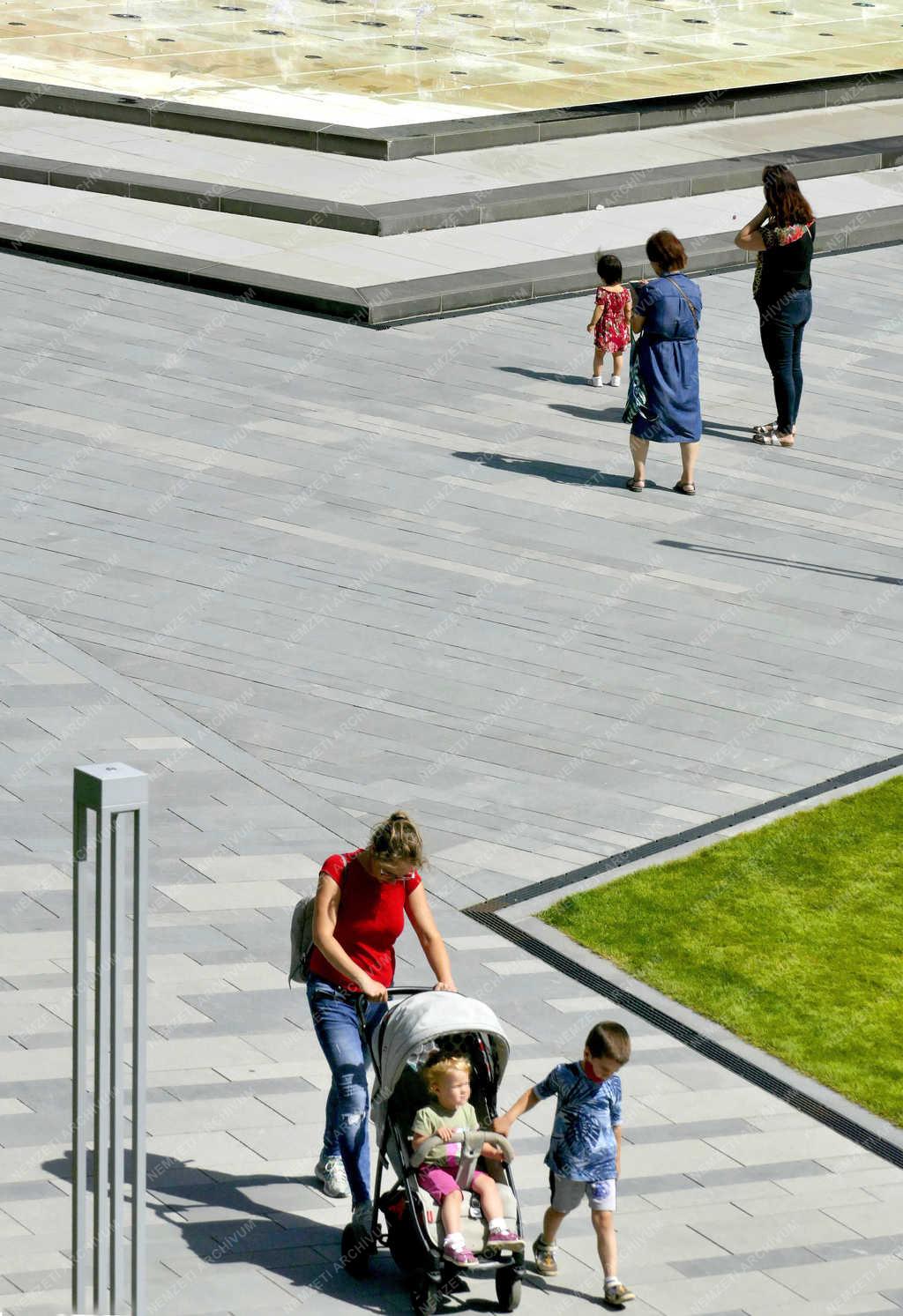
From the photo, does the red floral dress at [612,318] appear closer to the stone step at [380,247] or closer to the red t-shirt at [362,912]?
the stone step at [380,247]

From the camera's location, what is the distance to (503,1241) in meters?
6.93

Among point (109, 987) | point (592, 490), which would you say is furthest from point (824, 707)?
point (109, 987)

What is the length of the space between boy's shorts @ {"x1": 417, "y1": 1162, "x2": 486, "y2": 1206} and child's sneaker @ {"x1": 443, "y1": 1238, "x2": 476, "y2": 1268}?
0.45ft

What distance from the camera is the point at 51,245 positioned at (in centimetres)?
2008

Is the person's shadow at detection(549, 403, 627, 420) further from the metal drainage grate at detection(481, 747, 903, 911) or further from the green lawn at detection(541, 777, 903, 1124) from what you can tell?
the green lawn at detection(541, 777, 903, 1124)

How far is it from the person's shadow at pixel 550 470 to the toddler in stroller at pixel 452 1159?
8826 mm

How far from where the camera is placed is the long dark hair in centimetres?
1523

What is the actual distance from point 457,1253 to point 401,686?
563 cm

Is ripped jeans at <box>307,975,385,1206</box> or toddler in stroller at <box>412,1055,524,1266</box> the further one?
ripped jeans at <box>307,975,385,1206</box>

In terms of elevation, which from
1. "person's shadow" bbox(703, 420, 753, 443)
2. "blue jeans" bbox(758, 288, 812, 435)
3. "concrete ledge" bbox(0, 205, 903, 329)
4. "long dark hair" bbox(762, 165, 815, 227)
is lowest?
"person's shadow" bbox(703, 420, 753, 443)

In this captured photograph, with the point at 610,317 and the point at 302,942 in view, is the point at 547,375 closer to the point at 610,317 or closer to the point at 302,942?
the point at 610,317

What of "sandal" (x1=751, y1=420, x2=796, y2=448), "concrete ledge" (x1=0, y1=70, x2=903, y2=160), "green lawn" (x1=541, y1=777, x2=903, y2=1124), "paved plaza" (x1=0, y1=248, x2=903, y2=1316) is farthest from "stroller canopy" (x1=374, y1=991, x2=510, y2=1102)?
"concrete ledge" (x1=0, y1=70, x2=903, y2=160)

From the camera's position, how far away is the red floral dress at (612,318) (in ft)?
55.8

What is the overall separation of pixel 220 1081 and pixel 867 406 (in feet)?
34.9
